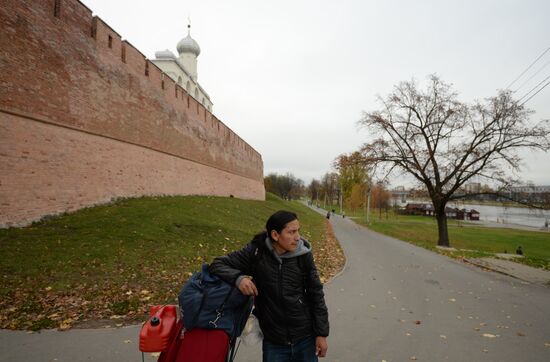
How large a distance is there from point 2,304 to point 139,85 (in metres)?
13.3

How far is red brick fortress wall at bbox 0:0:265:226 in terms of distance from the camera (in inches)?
362

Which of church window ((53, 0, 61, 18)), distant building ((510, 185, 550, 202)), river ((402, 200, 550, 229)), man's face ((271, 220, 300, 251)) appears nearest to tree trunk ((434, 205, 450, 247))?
river ((402, 200, 550, 229))

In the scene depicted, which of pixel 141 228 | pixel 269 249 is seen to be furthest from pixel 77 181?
pixel 269 249

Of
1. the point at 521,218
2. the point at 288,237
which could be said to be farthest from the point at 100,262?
the point at 521,218

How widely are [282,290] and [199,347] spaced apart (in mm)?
745

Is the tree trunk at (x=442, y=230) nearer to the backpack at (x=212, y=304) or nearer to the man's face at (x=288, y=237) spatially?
the man's face at (x=288, y=237)

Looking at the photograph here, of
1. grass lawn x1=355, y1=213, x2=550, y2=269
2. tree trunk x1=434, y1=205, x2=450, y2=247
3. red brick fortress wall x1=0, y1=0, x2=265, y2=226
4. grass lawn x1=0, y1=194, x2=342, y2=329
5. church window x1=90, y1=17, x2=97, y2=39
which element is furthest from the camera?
tree trunk x1=434, y1=205, x2=450, y2=247

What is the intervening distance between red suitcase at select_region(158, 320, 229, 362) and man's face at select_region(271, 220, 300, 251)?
780 millimetres

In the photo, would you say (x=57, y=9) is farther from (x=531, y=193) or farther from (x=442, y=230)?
(x=531, y=193)

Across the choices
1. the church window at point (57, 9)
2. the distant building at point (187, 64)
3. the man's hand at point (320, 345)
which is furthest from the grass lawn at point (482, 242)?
the distant building at point (187, 64)

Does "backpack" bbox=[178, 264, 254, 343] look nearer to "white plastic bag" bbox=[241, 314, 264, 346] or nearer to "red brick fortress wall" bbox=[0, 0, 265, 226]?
"white plastic bag" bbox=[241, 314, 264, 346]

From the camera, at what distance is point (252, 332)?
7.98 ft

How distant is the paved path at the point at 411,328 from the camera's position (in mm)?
3873

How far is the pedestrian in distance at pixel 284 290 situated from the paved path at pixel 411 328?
62.7 inches
